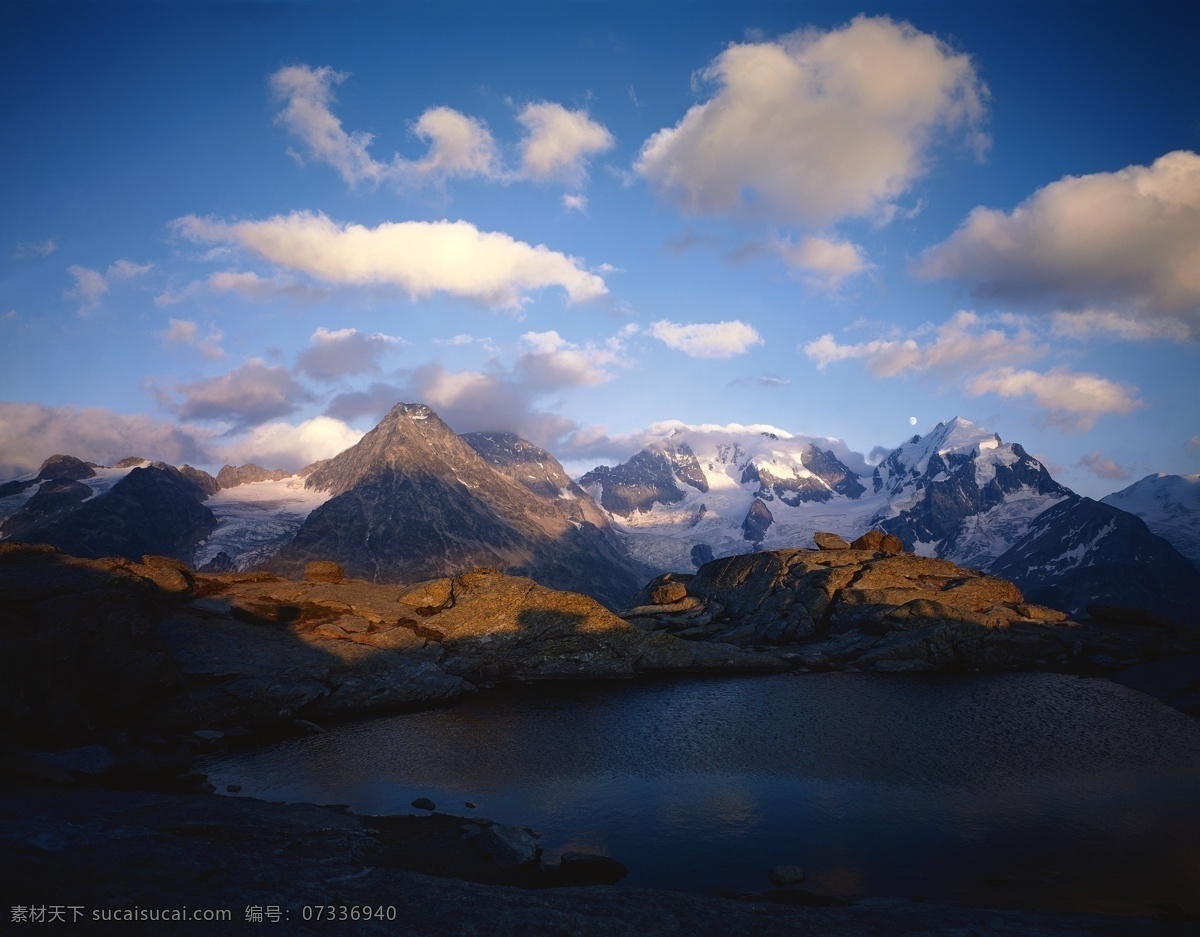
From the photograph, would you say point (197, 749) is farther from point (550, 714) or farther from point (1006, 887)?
point (1006, 887)

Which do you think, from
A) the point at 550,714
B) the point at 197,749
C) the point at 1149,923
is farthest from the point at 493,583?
the point at 1149,923

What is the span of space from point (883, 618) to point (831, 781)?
1783 inches

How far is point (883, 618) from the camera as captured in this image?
78.4 metres

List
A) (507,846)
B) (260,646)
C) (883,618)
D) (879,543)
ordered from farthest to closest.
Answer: (879,543), (883,618), (260,646), (507,846)

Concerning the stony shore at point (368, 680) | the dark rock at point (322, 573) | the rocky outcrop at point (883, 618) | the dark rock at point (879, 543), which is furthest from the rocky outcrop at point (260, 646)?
the dark rock at point (879, 543)

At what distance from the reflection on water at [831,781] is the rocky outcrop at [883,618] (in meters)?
9.93

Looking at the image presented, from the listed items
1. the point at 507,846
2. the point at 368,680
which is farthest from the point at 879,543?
the point at 507,846

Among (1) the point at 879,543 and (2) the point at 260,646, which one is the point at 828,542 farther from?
(2) the point at 260,646

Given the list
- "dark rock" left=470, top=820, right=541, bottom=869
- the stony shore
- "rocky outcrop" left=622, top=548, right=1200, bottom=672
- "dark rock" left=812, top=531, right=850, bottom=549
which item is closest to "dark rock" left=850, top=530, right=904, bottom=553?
"dark rock" left=812, top=531, right=850, bottom=549

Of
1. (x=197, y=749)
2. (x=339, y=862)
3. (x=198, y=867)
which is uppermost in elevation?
(x=198, y=867)

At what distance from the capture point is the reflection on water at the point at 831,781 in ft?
89.5

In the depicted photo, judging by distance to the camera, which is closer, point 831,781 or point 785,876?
point 785,876

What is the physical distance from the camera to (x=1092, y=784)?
3656 cm

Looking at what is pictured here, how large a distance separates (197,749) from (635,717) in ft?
105
